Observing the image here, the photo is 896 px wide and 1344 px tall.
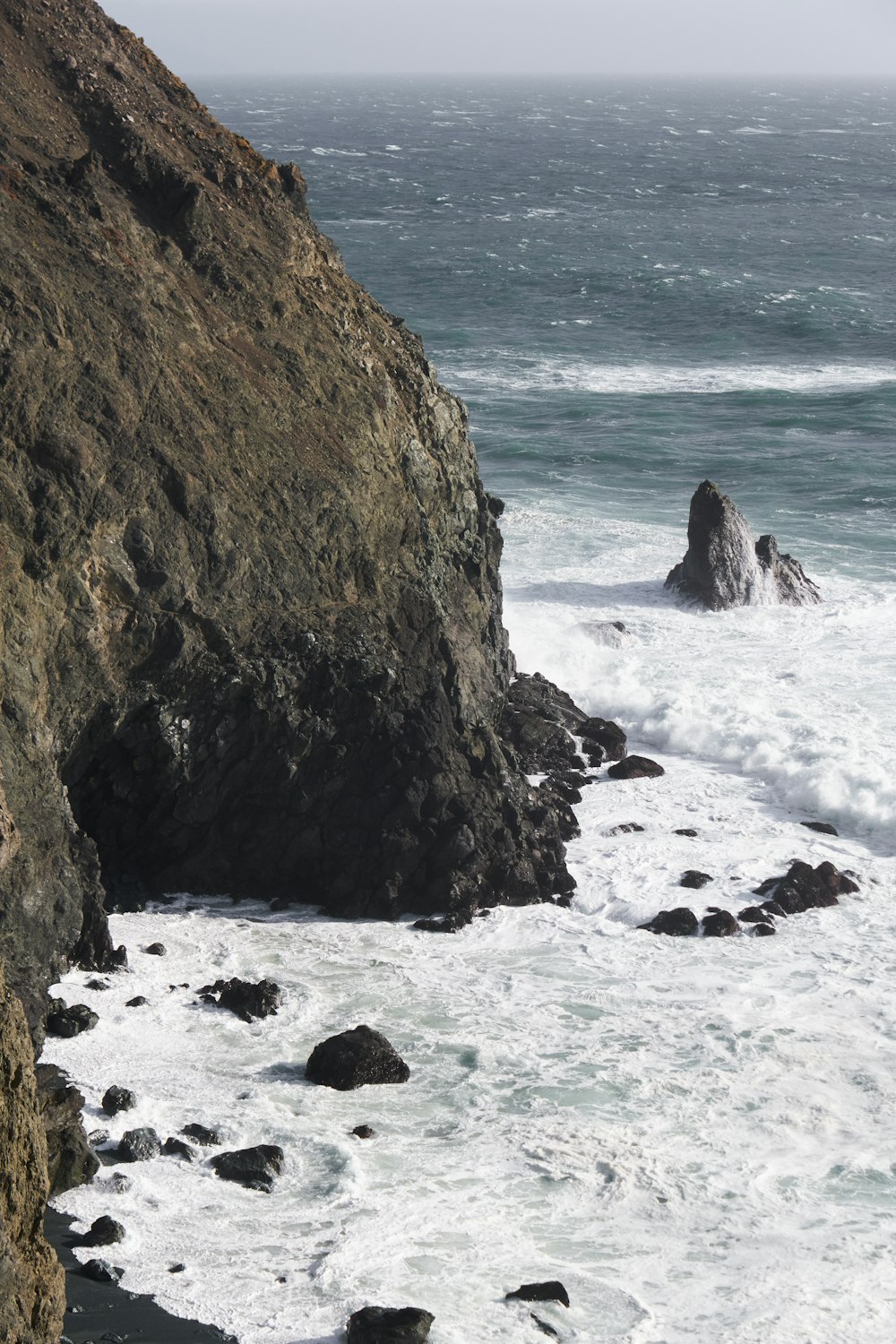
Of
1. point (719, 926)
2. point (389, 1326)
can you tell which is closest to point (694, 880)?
point (719, 926)

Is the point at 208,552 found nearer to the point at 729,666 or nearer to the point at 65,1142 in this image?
the point at 65,1142

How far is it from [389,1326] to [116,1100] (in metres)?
4.96

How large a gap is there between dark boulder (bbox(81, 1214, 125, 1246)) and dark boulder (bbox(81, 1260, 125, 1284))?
32cm

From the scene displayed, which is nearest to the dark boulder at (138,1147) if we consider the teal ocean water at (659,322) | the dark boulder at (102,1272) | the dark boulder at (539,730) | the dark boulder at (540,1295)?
the dark boulder at (102,1272)

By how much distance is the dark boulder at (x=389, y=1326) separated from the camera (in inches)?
578

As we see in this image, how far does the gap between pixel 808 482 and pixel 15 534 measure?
3763 centimetres

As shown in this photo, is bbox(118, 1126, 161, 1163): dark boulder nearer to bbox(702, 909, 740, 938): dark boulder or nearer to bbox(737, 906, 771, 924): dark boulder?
bbox(702, 909, 740, 938): dark boulder

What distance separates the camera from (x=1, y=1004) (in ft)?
38.2

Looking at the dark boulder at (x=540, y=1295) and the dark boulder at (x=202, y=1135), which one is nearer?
the dark boulder at (x=540, y=1295)

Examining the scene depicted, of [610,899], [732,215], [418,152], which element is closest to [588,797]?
[610,899]

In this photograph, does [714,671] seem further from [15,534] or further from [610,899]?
[15,534]

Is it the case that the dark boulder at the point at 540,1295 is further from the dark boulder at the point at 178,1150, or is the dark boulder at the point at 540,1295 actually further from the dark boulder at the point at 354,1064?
the dark boulder at the point at 354,1064

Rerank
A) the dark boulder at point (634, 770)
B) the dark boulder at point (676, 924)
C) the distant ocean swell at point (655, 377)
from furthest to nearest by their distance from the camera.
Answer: the distant ocean swell at point (655, 377), the dark boulder at point (634, 770), the dark boulder at point (676, 924)

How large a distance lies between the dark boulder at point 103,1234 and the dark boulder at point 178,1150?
5.02 ft
